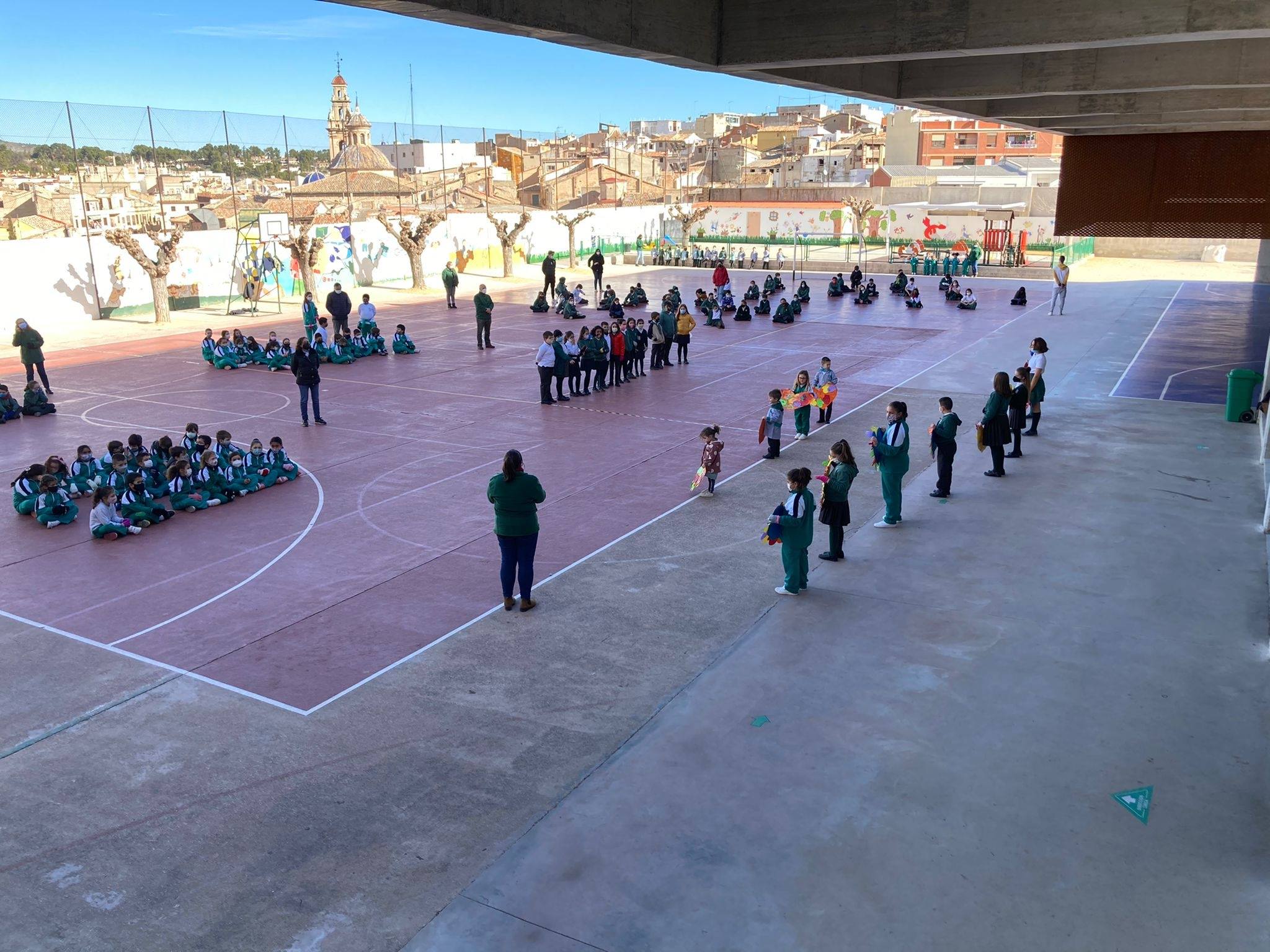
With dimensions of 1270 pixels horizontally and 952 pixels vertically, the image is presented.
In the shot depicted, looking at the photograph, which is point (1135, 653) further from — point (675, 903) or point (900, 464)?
point (675, 903)

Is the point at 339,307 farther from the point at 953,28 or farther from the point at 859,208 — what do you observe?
the point at 859,208

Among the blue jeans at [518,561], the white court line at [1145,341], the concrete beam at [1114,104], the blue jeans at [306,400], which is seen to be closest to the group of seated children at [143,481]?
the blue jeans at [306,400]

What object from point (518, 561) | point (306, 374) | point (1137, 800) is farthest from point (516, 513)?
point (306, 374)

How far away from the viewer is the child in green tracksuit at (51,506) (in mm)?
13672

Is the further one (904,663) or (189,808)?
(904,663)

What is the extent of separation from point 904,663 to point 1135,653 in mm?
2296

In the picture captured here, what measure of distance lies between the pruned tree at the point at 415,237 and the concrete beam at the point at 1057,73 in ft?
106

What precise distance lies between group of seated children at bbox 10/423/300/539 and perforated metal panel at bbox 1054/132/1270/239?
47.2 feet

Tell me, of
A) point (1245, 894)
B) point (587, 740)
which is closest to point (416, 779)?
point (587, 740)

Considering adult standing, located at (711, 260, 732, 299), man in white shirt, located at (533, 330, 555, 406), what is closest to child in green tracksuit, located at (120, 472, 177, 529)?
man in white shirt, located at (533, 330, 555, 406)

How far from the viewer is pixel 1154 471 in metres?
15.8

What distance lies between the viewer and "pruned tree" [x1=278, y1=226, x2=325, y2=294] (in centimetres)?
3750

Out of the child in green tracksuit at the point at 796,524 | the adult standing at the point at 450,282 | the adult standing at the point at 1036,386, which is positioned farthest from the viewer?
the adult standing at the point at 450,282

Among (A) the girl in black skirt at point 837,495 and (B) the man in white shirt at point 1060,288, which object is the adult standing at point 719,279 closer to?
(B) the man in white shirt at point 1060,288
